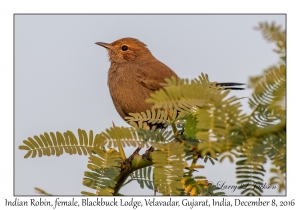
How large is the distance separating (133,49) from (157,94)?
655 centimetres

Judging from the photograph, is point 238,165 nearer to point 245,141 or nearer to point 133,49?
point 245,141

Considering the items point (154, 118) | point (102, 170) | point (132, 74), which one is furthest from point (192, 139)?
point (132, 74)

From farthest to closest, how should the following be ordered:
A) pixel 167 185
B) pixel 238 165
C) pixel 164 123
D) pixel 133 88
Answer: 1. pixel 133 88
2. pixel 164 123
3. pixel 167 185
4. pixel 238 165

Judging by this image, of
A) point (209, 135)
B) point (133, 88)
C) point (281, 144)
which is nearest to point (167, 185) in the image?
point (209, 135)

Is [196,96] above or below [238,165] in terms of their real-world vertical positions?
above

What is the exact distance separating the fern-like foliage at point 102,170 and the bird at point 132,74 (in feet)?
11.1

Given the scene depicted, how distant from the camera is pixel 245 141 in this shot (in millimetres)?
1767

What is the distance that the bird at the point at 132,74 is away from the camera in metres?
6.67

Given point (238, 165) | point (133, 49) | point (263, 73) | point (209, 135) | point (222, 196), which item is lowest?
point (222, 196)

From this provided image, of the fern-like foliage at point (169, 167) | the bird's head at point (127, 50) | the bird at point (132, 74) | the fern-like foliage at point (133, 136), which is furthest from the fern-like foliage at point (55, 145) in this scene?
the bird's head at point (127, 50)

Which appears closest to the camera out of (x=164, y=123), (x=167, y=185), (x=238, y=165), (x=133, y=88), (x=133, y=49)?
(x=238, y=165)

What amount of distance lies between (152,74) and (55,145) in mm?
4235

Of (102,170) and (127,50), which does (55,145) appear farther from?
(127,50)

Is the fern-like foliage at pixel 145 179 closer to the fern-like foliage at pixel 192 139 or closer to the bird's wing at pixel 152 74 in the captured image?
the fern-like foliage at pixel 192 139
